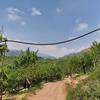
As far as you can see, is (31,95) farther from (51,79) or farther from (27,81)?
(51,79)

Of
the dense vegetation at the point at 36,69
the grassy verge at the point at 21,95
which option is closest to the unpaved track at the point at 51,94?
the grassy verge at the point at 21,95

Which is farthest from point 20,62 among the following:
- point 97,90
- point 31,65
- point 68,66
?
point 97,90

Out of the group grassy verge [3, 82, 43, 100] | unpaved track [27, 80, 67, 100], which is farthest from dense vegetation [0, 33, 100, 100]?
unpaved track [27, 80, 67, 100]

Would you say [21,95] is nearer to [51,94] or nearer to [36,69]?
[51,94]

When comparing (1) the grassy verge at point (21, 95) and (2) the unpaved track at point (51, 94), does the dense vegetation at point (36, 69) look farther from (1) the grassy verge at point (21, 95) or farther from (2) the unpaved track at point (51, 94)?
(2) the unpaved track at point (51, 94)

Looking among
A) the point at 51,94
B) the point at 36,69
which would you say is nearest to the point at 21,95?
the point at 51,94

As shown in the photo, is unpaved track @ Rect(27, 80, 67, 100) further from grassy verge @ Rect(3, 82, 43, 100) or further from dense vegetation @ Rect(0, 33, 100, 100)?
dense vegetation @ Rect(0, 33, 100, 100)

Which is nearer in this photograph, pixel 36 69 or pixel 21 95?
pixel 21 95

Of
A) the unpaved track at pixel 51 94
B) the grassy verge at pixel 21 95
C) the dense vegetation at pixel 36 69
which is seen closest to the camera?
the unpaved track at pixel 51 94

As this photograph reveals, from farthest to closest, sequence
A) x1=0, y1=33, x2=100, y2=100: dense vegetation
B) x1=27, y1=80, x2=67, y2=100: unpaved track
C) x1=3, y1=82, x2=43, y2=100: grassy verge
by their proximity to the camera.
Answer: x1=0, y1=33, x2=100, y2=100: dense vegetation, x1=3, y1=82, x2=43, y2=100: grassy verge, x1=27, y1=80, x2=67, y2=100: unpaved track

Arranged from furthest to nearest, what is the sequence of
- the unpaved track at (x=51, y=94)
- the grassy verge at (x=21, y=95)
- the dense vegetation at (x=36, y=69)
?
the dense vegetation at (x=36, y=69) < the grassy verge at (x=21, y=95) < the unpaved track at (x=51, y=94)

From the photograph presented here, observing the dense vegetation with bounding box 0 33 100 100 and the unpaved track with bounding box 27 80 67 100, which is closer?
the unpaved track with bounding box 27 80 67 100

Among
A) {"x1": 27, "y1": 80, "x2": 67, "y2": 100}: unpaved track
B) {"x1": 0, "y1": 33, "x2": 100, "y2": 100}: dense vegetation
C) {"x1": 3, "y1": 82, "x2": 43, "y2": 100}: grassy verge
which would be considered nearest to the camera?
{"x1": 27, "y1": 80, "x2": 67, "y2": 100}: unpaved track

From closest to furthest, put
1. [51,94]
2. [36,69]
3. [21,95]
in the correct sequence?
[51,94] < [21,95] < [36,69]
